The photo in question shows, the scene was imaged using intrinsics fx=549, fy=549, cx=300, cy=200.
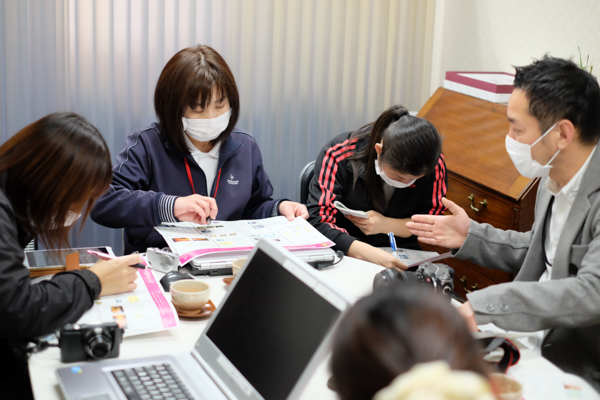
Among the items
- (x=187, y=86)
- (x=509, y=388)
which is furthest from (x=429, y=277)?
(x=187, y=86)

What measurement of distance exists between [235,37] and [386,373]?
2611 mm

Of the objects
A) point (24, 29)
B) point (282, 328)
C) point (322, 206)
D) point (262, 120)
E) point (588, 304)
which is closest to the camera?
point (282, 328)

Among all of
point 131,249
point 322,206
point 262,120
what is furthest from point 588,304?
point 262,120

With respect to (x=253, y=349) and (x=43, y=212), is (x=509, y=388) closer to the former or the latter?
(x=253, y=349)

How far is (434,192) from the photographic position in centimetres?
210

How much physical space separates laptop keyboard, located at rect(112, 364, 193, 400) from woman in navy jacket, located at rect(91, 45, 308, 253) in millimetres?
707

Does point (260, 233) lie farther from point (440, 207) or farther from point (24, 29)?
point (24, 29)

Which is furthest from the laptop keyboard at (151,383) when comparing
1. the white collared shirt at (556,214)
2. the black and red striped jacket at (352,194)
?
the black and red striped jacket at (352,194)

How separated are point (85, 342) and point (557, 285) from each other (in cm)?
98

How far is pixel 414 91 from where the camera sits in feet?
10.7

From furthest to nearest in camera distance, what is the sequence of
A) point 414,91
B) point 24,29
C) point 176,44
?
point 414,91
point 176,44
point 24,29

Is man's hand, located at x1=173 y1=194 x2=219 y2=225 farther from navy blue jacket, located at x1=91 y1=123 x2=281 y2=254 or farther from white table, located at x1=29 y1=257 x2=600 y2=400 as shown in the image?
white table, located at x1=29 y1=257 x2=600 y2=400

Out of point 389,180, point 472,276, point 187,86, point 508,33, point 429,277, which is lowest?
point 472,276

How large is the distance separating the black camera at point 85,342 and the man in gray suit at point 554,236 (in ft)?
2.35
